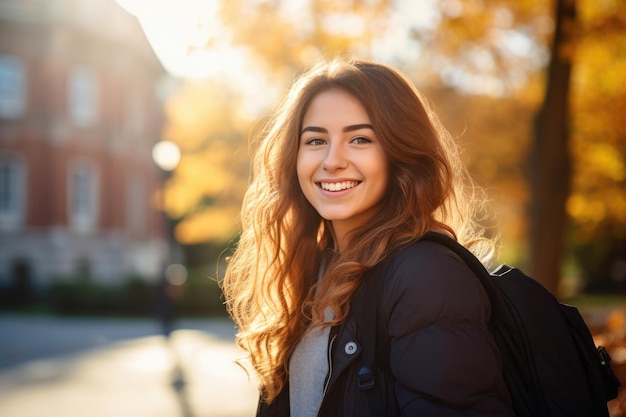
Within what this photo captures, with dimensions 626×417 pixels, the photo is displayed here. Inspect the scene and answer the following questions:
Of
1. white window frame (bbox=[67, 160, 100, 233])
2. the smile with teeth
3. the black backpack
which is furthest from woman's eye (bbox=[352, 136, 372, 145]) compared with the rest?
white window frame (bbox=[67, 160, 100, 233])

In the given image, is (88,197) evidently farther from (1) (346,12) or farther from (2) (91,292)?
(1) (346,12)

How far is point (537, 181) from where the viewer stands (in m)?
9.20

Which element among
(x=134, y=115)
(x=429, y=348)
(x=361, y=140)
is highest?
(x=134, y=115)

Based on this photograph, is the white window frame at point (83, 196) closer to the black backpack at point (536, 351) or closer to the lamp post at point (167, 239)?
the lamp post at point (167, 239)

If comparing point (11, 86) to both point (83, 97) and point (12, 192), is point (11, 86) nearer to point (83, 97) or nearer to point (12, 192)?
point (83, 97)

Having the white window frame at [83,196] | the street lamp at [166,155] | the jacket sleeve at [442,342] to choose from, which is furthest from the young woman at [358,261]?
the white window frame at [83,196]

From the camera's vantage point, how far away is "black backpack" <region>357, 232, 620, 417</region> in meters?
2.04

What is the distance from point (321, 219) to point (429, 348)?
1.20 meters

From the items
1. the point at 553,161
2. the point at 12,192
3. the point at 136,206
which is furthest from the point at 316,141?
the point at 136,206

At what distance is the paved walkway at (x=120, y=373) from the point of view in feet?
29.1

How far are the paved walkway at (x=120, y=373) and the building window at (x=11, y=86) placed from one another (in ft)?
47.0

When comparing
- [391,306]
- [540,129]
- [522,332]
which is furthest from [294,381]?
[540,129]

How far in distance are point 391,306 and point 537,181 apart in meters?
7.60

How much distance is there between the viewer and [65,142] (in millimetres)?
30703
